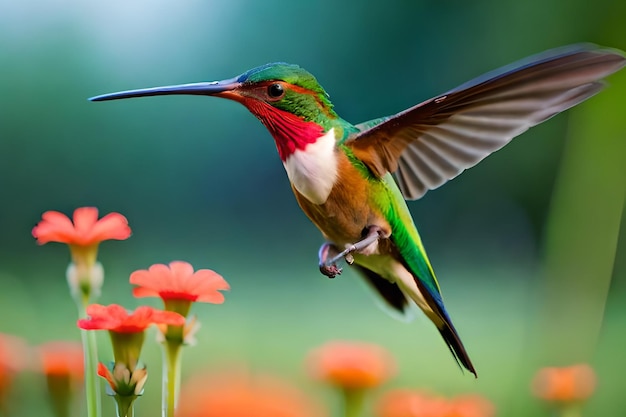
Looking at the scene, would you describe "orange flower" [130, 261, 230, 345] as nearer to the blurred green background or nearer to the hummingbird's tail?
the hummingbird's tail

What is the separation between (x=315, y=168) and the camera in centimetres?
46

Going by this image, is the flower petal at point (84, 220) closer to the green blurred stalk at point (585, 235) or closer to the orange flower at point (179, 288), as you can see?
the orange flower at point (179, 288)

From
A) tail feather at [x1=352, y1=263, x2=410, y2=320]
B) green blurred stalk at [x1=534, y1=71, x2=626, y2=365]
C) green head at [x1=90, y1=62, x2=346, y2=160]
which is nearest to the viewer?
green head at [x1=90, y1=62, x2=346, y2=160]

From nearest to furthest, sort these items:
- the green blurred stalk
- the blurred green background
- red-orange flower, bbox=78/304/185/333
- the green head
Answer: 1. red-orange flower, bbox=78/304/185/333
2. the green head
3. the green blurred stalk
4. the blurred green background

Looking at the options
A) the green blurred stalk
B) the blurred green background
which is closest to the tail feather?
the green blurred stalk

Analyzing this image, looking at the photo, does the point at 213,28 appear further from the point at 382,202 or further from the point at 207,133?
the point at 382,202

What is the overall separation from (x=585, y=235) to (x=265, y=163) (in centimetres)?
61

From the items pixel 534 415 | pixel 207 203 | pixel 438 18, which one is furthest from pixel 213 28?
pixel 534 415

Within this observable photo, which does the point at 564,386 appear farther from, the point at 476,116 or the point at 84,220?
the point at 84,220

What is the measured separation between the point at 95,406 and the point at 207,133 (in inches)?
43.4

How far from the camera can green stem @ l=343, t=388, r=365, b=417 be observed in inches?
16.0

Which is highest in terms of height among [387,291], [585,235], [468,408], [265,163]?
[265,163]

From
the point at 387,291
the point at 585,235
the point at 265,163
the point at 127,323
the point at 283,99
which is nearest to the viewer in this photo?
the point at 127,323

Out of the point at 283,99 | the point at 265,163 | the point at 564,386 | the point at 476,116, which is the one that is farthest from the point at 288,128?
the point at 265,163
